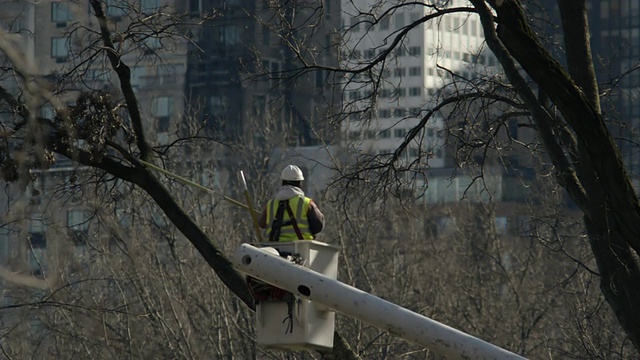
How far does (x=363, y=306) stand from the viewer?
10.8 metres

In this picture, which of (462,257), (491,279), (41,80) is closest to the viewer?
(41,80)

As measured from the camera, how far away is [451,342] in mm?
10461

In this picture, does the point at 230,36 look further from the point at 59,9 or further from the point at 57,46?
the point at 59,9

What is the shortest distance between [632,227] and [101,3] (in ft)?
20.1

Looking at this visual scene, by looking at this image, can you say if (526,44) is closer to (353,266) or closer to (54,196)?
(54,196)

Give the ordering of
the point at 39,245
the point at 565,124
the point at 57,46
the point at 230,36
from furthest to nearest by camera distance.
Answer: the point at 230,36
the point at 39,245
the point at 57,46
the point at 565,124

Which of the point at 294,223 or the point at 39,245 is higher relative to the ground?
the point at 294,223

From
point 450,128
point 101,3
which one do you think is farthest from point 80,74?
point 450,128

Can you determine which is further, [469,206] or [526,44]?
[469,206]

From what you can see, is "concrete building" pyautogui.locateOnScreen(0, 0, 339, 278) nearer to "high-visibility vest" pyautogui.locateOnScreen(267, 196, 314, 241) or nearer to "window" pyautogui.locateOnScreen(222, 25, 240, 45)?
"high-visibility vest" pyautogui.locateOnScreen(267, 196, 314, 241)

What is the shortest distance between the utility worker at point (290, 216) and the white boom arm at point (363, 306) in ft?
7.22

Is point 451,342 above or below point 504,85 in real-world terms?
below

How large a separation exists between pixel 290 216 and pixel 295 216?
0.13 feet

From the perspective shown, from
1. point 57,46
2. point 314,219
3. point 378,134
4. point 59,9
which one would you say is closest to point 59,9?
point 59,9
